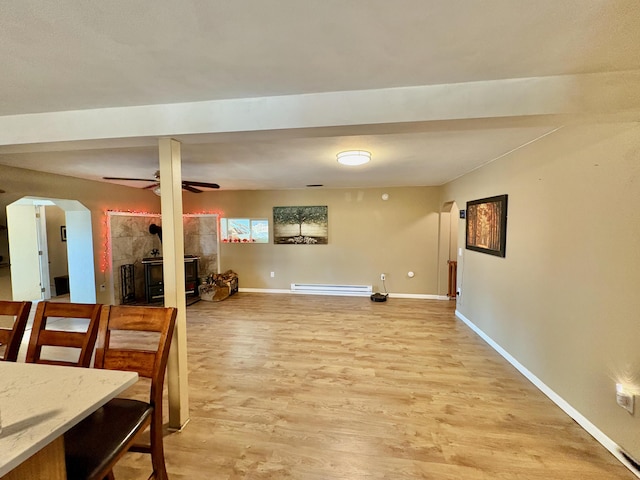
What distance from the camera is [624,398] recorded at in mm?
1740

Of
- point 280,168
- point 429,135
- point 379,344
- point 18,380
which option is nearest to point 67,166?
point 280,168

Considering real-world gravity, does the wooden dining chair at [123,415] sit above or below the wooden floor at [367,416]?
above

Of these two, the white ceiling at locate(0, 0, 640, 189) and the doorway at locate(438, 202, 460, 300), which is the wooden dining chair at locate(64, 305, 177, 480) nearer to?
the white ceiling at locate(0, 0, 640, 189)

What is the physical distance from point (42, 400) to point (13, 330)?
954mm

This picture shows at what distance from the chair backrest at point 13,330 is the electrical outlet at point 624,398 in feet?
11.9

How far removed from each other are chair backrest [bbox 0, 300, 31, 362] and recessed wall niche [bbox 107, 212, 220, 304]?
3.93 meters

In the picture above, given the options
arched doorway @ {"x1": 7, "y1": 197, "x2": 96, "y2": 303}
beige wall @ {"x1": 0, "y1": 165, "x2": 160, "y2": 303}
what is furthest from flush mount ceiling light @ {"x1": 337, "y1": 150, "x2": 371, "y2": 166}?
arched doorway @ {"x1": 7, "y1": 197, "x2": 96, "y2": 303}

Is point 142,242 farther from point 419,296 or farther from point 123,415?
point 419,296

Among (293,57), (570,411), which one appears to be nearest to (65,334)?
(293,57)

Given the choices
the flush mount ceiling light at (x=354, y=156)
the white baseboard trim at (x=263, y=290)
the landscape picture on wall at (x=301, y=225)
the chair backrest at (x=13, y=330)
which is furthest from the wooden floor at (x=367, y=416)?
the landscape picture on wall at (x=301, y=225)

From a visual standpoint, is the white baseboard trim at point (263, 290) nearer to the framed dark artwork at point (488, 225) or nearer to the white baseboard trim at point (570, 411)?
the framed dark artwork at point (488, 225)

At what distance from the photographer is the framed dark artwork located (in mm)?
3213

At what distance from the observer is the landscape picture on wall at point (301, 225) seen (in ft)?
20.2

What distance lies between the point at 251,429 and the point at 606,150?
320cm
